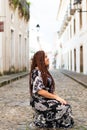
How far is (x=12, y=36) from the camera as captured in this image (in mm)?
28625

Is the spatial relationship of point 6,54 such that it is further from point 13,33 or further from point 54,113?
point 54,113

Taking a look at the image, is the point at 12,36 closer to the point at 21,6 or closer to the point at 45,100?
the point at 21,6

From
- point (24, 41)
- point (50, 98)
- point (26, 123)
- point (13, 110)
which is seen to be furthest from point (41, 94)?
point (24, 41)

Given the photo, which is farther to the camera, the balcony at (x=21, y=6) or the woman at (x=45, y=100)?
the balcony at (x=21, y=6)

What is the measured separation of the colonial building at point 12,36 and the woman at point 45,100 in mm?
16558

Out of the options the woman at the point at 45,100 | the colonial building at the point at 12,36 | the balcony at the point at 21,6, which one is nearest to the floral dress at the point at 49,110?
the woman at the point at 45,100

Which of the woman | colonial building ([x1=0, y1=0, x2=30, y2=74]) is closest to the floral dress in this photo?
the woman

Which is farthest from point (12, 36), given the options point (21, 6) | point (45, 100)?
point (45, 100)

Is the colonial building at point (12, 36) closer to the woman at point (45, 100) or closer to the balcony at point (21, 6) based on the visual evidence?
the balcony at point (21, 6)

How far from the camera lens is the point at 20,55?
33.2 metres

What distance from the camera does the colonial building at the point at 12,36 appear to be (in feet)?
78.8

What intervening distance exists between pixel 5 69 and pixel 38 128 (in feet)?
62.1

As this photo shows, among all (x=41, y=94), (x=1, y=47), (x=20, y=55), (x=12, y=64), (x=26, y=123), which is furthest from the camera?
(x=20, y=55)

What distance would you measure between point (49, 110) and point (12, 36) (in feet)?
75.2
